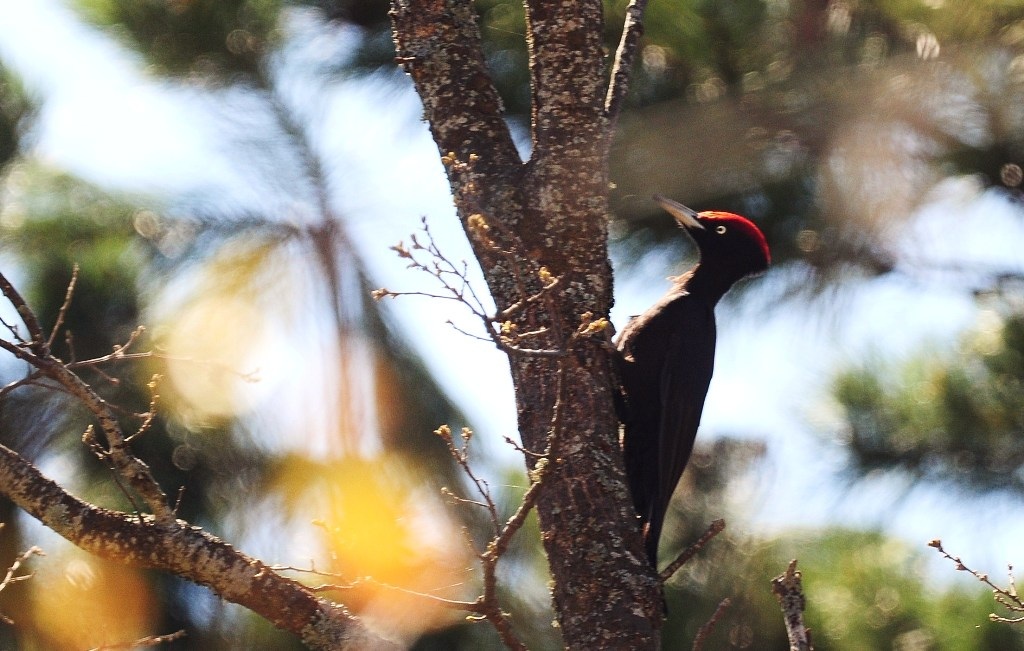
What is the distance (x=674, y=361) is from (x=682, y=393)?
0.10 meters

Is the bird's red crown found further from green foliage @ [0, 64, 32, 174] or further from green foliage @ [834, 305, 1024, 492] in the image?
green foliage @ [0, 64, 32, 174]

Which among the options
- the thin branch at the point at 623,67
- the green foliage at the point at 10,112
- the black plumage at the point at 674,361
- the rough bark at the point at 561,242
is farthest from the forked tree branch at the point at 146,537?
the green foliage at the point at 10,112

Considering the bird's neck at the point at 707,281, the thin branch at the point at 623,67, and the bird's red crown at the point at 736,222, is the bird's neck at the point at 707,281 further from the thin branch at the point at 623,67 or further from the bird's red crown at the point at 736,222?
the thin branch at the point at 623,67

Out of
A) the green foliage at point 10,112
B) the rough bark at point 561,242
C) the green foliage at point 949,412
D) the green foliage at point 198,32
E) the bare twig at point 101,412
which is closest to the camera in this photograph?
the bare twig at point 101,412

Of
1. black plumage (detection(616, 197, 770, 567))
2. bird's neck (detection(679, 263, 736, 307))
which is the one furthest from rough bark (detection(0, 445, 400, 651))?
bird's neck (detection(679, 263, 736, 307))

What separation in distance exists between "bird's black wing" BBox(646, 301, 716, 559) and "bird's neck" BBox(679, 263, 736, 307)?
72mm

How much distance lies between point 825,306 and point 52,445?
3173 mm

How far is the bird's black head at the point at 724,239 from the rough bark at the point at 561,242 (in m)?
1.29

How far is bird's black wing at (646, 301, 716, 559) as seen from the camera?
309 cm

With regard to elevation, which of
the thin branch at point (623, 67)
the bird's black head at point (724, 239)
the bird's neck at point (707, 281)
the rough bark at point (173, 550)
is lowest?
the rough bark at point (173, 550)

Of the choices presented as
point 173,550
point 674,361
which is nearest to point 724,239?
point 674,361

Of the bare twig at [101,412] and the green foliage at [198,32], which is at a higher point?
the green foliage at [198,32]

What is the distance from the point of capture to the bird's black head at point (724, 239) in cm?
367

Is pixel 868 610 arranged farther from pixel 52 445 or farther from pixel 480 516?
pixel 52 445
